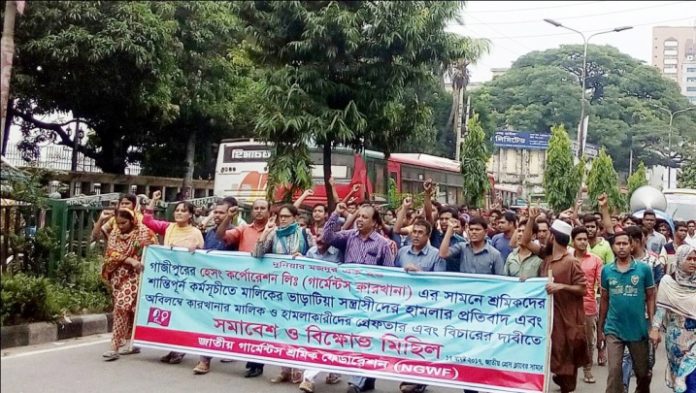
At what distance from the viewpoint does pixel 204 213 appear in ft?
42.4

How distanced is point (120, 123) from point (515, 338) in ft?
62.1

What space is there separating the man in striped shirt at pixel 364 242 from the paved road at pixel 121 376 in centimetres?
90

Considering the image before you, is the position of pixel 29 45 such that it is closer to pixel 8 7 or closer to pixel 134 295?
pixel 134 295

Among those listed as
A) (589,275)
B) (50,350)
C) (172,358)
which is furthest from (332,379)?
(50,350)

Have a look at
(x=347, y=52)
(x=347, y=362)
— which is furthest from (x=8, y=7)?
(x=347, y=52)

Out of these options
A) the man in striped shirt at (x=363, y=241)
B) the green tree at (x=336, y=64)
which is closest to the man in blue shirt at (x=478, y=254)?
the man in striped shirt at (x=363, y=241)

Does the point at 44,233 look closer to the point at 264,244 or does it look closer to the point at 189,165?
the point at 264,244

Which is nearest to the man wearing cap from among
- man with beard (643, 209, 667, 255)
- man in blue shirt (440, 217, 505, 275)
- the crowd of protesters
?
the crowd of protesters

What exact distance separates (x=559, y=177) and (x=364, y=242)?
22.8m

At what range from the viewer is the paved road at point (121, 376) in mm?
6445

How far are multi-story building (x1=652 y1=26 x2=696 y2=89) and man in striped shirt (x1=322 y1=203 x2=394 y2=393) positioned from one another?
15.1 metres

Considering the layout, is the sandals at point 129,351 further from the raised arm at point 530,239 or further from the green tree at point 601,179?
the green tree at point 601,179

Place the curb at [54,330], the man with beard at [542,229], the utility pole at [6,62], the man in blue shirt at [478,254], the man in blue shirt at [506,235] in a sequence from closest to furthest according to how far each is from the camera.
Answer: the utility pole at [6,62]
the man in blue shirt at [478,254]
the man with beard at [542,229]
the curb at [54,330]
the man in blue shirt at [506,235]

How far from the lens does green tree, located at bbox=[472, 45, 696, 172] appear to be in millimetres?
31484
